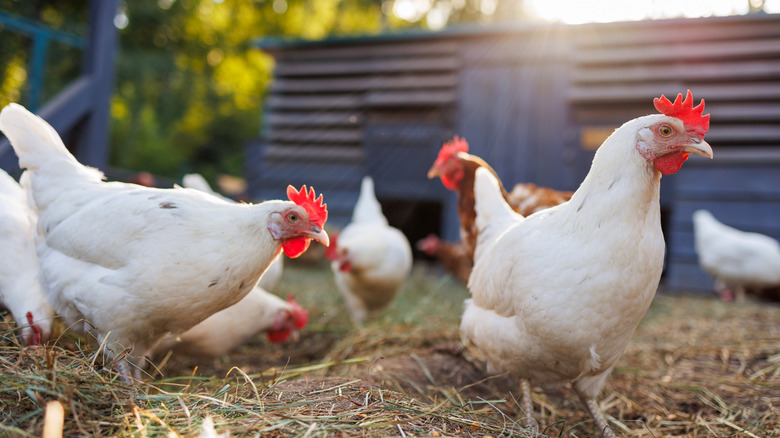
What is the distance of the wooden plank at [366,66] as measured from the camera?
8039 mm

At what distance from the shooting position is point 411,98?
8.13m

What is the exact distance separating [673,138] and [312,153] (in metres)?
7.24

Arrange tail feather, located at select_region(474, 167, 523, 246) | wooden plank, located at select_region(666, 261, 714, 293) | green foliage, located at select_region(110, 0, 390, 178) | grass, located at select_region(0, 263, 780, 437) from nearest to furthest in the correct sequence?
grass, located at select_region(0, 263, 780, 437), tail feather, located at select_region(474, 167, 523, 246), wooden plank, located at select_region(666, 261, 714, 293), green foliage, located at select_region(110, 0, 390, 178)

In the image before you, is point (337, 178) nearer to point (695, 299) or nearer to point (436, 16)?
point (695, 299)

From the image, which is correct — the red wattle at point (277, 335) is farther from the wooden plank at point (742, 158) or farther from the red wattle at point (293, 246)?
the wooden plank at point (742, 158)

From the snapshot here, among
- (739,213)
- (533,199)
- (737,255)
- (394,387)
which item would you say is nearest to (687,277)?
(737,255)

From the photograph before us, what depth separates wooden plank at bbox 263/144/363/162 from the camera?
8.59m

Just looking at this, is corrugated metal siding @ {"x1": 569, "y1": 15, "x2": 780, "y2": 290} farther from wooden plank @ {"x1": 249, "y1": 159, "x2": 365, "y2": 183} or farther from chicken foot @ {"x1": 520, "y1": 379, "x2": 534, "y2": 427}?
chicken foot @ {"x1": 520, "y1": 379, "x2": 534, "y2": 427}

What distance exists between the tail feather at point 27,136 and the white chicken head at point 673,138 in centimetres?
283

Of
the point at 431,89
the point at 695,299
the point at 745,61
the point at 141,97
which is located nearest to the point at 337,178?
the point at 431,89

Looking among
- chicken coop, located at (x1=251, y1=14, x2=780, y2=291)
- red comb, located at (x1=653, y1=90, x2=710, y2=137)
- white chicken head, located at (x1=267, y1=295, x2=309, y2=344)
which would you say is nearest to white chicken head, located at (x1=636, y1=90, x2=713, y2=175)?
red comb, located at (x1=653, y1=90, x2=710, y2=137)

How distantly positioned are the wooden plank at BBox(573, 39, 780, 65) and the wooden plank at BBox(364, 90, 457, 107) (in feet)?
6.44

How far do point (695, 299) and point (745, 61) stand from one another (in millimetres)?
3410

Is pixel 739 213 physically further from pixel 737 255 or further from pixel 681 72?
pixel 681 72
